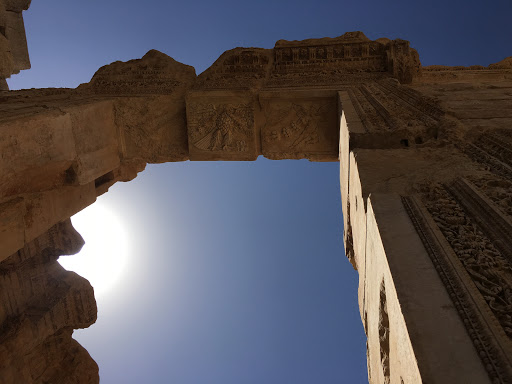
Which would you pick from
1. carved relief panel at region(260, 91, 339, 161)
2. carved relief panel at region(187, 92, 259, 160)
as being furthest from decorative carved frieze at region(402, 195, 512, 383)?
carved relief panel at region(187, 92, 259, 160)

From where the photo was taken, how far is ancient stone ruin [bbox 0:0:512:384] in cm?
185

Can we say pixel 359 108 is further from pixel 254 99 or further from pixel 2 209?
pixel 2 209

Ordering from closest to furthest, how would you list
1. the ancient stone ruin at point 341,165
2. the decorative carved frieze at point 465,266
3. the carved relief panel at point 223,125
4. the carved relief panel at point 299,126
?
the decorative carved frieze at point 465,266 → the ancient stone ruin at point 341,165 → the carved relief panel at point 299,126 → the carved relief panel at point 223,125

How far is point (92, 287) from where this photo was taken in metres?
6.46

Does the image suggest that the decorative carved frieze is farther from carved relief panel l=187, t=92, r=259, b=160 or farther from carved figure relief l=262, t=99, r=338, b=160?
carved relief panel l=187, t=92, r=259, b=160

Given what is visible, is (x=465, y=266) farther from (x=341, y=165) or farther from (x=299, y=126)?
(x=299, y=126)

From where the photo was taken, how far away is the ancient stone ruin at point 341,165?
185cm

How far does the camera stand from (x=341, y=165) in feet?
16.0

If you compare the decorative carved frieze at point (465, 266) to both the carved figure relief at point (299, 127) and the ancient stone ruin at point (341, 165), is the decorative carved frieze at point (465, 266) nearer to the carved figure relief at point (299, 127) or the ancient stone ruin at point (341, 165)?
the ancient stone ruin at point (341, 165)

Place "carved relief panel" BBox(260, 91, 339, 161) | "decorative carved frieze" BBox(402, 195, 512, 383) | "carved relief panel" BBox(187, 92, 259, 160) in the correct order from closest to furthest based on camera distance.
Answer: "decorative carved frieze" BBox(402, 195, 512, 383)
"carved relief panel" BBox(260, 91, 339, 161)
"carved relief panel" BBox(187, 92, 259, 160)

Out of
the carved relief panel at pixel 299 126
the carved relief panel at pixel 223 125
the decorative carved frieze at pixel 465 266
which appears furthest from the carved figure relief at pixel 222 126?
the decorative carved frieze at pixel 465 266

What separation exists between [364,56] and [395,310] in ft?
15.6

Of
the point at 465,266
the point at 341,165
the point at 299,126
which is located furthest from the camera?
the point at 299,126

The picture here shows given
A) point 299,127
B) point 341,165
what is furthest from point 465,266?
point 299,127
